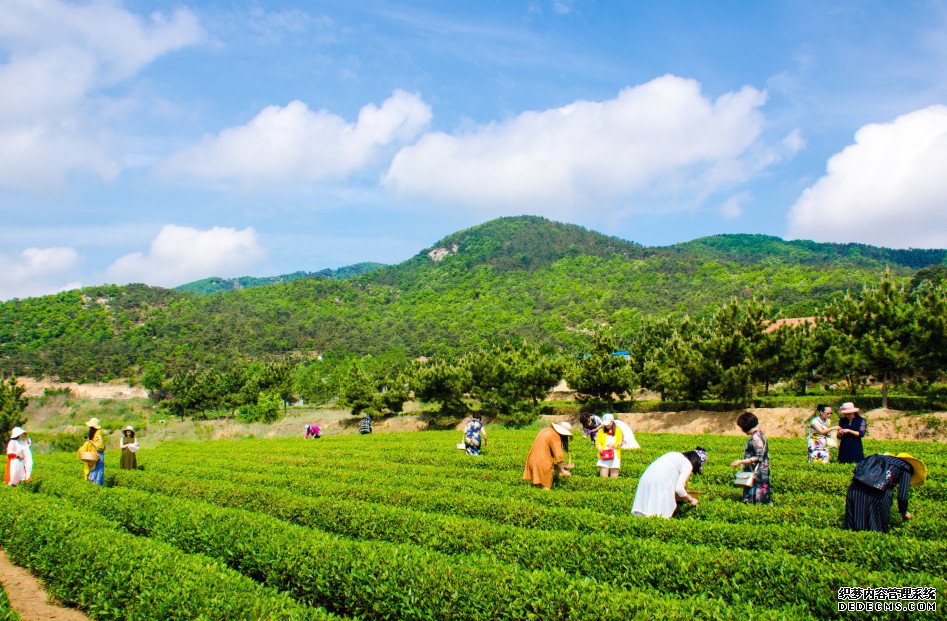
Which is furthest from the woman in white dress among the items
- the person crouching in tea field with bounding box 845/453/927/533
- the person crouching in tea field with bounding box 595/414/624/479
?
the person crouching in tea field with bounding box 595/414/624/479

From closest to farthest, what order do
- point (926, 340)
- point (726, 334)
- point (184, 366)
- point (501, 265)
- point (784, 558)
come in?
point (784, 558) < point (926, 340) < point (726, 334) < point (184, 366) < point (501, 265)

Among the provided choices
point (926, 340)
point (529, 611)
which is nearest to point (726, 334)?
point (926, 340)

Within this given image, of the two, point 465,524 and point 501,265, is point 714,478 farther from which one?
point 501,265

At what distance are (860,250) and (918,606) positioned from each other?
661 ft

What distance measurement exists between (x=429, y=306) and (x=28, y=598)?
119 m

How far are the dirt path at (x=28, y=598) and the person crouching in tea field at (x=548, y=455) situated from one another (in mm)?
7608

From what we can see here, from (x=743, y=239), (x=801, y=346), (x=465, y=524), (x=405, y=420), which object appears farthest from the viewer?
(x=743, y=239)

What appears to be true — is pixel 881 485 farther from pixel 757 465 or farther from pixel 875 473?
pixel 757 465

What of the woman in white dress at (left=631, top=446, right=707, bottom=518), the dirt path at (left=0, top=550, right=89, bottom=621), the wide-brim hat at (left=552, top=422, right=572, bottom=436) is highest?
the wide-brim hat at (left=552, top=422, right=572, bottom=436)

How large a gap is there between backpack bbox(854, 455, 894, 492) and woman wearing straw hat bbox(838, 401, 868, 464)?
16.1 feet

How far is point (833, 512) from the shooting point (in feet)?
27.3

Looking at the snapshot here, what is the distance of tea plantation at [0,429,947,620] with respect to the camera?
552 centimetres

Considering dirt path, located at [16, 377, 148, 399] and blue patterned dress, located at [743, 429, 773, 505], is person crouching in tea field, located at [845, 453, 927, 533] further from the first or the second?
dirt path, located at [16, 377, 148, 399]

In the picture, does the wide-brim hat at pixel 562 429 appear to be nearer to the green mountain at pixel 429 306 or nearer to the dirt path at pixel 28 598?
the dirt path at pixel 28 598
